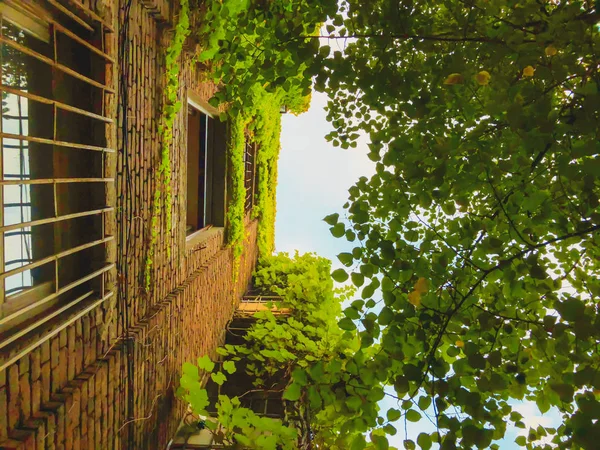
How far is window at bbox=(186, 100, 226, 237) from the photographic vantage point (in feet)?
18.8

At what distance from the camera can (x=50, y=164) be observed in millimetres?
2221

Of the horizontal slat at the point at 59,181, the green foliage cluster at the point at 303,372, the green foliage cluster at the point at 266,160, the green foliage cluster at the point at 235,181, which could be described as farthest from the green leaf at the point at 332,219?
the green foliage cluster at the point at 266,160

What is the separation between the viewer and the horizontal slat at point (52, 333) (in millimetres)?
1718

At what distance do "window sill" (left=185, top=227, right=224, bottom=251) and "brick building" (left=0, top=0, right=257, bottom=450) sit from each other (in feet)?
1.76

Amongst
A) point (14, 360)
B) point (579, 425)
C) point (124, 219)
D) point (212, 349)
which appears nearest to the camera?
point (579, 425)

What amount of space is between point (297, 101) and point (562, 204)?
304 inches

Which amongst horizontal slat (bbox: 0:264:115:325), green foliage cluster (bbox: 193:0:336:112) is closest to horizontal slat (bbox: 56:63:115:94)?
green foliage cluster (bbox: 193:0:336:112)

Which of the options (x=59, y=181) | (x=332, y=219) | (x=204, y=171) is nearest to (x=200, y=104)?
(x=204, y=171)

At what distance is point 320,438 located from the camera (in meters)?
3.57

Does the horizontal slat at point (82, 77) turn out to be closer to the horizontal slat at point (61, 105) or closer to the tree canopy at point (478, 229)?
the horizontal slat at point (61, 105)

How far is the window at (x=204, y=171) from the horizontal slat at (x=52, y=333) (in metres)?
2.78

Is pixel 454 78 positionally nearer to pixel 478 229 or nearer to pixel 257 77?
pixel 478 229

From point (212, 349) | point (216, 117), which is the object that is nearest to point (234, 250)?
point (212, 349)

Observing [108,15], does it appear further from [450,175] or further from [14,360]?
[450,175]
